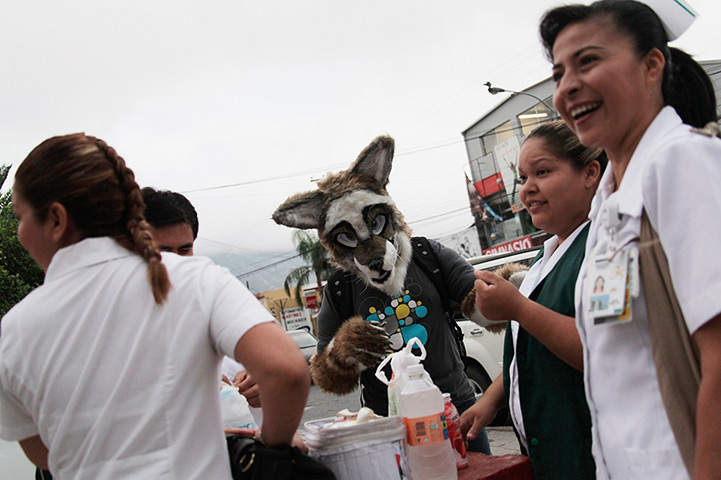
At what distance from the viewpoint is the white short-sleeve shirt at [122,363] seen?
4.15 ft

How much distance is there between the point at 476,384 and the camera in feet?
18.9

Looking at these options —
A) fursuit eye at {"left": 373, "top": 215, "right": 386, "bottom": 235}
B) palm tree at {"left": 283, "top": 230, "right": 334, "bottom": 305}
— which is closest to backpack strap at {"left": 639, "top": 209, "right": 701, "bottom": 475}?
fursuit eye at {"left": 373, "top": 215, "right": 386, "bottom": 235}

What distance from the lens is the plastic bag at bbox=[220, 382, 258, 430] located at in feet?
6.52

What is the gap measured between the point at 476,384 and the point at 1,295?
9.31 m

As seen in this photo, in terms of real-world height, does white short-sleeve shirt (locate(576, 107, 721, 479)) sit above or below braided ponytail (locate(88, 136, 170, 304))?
below

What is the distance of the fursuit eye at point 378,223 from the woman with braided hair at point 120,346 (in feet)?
4.85

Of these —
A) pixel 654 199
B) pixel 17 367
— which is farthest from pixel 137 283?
pixel 654 199

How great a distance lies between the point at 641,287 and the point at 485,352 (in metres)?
4.88

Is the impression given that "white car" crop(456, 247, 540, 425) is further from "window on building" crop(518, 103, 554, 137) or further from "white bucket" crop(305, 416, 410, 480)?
"window on building" crop(518, 103, 554, 137)

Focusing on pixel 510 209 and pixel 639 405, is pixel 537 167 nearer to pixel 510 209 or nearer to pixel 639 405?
pixel 639 405

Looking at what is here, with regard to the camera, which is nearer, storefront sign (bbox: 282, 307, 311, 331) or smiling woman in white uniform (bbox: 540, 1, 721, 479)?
smiling woman in white uniform (bbox: 540, 1, 721, 479)

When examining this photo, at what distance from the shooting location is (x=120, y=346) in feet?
4.22

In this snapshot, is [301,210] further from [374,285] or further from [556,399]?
[556,399]

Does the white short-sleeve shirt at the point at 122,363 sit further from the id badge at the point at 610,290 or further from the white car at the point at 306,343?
the white car at the point at 306,343
